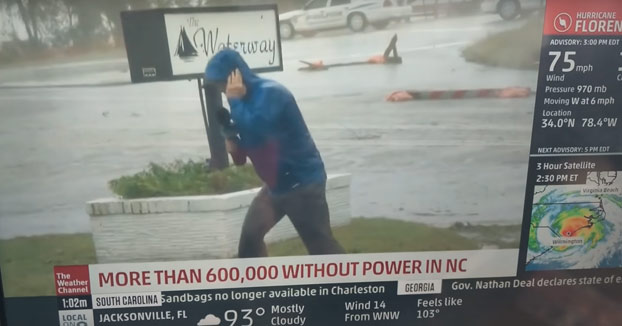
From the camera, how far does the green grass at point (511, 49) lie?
5.33 ft

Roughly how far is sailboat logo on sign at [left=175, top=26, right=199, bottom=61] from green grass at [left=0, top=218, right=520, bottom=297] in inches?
24.8

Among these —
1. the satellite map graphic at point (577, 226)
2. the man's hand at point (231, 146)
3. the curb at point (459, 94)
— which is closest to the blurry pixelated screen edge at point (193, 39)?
the man's hand at point (231, 146)

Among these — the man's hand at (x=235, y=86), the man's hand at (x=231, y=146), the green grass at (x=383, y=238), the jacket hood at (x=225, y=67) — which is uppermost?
the jacket hood at (x=225, y=67)

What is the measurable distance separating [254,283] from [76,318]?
579 millimetres

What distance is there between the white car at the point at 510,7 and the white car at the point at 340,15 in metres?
0.24

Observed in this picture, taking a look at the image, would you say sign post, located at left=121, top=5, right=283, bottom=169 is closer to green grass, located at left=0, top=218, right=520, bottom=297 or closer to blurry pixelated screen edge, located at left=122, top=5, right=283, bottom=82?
blurry pixelated screen edge, located at left=122, top=5, right=283, bottom=82

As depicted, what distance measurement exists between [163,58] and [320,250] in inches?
29.9

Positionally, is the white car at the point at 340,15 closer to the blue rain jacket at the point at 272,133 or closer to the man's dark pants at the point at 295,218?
the blue rain jacket at the point at 272,133

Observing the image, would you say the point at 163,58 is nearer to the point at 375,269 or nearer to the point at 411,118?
the point at 411,118

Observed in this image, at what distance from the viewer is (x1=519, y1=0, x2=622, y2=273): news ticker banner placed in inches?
63.3

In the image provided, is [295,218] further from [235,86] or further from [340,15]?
[340,15]

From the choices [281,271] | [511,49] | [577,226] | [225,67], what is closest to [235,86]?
[225,67]

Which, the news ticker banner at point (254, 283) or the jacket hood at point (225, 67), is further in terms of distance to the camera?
the news ticker banner at point (254, 283)

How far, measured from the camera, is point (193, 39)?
157 cm
